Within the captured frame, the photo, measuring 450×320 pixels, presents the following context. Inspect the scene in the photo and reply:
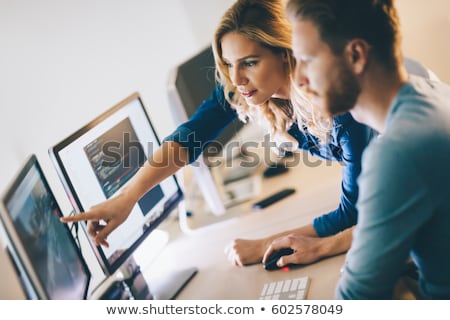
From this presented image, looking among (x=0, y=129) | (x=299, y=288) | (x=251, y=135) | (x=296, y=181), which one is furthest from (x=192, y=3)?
(x=299, y=288)

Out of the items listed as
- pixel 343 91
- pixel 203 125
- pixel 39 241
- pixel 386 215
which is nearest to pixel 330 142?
pixel 203 125

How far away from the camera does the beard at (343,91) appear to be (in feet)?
3.18

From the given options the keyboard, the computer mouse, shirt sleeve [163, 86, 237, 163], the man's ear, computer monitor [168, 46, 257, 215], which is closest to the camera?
the man's ear

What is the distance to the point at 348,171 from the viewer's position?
1447 millimetres

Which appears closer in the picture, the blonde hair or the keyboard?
the keyboard

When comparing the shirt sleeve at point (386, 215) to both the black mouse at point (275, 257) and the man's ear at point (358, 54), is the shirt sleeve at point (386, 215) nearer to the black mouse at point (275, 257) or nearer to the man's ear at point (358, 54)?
the man's ear at point (358, 54)

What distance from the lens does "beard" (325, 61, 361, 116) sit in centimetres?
97

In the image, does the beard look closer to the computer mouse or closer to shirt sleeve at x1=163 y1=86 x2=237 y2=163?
shirt sleeve at x1=163 y1=86 x2=237 y2=163

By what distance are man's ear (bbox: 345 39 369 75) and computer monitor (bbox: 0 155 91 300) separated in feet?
2.23

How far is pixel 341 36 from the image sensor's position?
0.96 m

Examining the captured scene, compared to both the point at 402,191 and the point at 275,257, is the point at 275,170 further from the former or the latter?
→ the point at 402,191

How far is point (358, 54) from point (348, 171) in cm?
54

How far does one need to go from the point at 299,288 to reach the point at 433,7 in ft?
5.18

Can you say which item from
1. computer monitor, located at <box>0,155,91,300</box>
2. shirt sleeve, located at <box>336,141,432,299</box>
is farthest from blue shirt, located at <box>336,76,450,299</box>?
computer monitor, located at <box>0,155,91,300</box>
